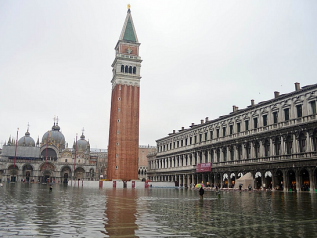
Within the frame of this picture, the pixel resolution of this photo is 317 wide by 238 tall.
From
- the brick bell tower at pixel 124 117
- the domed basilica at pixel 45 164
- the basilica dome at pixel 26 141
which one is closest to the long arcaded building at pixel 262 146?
the brick bell tower at pixel 124 117

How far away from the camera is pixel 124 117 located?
2773 inches

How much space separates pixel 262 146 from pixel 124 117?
34.6 m

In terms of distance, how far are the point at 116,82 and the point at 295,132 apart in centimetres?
4275

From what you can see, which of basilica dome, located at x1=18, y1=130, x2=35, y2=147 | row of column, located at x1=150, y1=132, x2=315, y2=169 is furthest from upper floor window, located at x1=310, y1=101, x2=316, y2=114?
basilica dome, located at x1=18, y1=130, x2=35, y2=147

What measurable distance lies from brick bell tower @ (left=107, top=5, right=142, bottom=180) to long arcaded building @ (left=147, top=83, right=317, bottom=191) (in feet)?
39.7

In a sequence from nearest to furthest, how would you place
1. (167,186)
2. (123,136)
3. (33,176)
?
(167,186)
(123,136)
(33,176)

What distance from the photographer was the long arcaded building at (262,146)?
122 ft

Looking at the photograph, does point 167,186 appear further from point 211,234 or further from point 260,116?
point 211,234

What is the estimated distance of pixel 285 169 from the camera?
39188 millimetres

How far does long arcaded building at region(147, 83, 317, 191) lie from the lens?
1463 inches

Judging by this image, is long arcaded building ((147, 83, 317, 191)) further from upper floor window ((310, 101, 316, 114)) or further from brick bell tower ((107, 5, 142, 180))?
brick bell tower ((107, 5, 142, 180))

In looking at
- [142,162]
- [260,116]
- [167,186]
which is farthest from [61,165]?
[260,116]

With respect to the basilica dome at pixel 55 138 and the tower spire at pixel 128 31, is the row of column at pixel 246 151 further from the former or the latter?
the basilica dome at pixel 55 138

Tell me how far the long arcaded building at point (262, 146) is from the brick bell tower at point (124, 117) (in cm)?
1209
